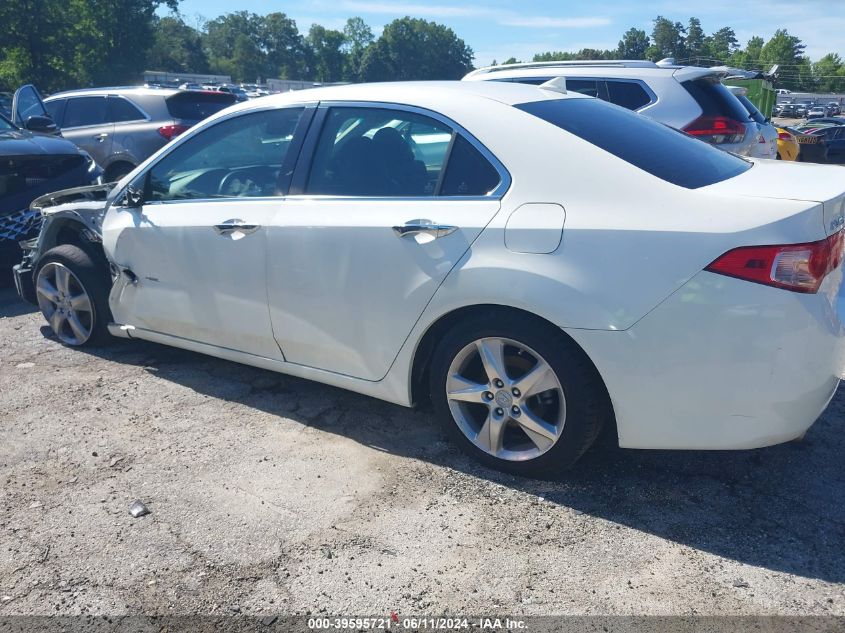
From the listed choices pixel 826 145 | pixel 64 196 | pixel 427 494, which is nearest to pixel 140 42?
pixel 826 145

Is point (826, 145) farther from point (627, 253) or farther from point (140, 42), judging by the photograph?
point (140, 42)

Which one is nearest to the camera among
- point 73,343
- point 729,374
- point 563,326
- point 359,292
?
point 729,374

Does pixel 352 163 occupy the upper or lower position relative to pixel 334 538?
upper

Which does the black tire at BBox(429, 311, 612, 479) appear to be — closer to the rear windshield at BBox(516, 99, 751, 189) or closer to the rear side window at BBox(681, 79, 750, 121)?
the rear windshield at BBox(516, 99, 751, 189)

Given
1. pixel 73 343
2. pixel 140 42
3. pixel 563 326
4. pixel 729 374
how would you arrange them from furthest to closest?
pixel 140 42 < pixel 73 343 < pixel 563 326 < pixel 729 374

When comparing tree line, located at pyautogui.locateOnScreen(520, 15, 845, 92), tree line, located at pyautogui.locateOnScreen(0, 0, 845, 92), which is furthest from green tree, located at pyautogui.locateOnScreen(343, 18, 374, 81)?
tree line, located at pyautogui.locateOnScreen(520, 15, 845, 92)

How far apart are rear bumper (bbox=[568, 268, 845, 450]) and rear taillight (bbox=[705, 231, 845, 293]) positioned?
0.03 m

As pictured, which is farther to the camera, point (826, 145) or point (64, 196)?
point (826, 145)

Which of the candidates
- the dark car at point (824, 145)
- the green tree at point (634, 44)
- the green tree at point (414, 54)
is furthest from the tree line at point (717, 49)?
the dark car at point (824, 145)

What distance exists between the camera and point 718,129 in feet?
22.7

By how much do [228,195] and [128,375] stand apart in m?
1.36

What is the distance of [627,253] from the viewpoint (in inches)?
101

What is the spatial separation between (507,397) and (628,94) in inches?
213

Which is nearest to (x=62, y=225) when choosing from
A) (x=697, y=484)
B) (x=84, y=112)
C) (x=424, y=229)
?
(x=424, y=229)
